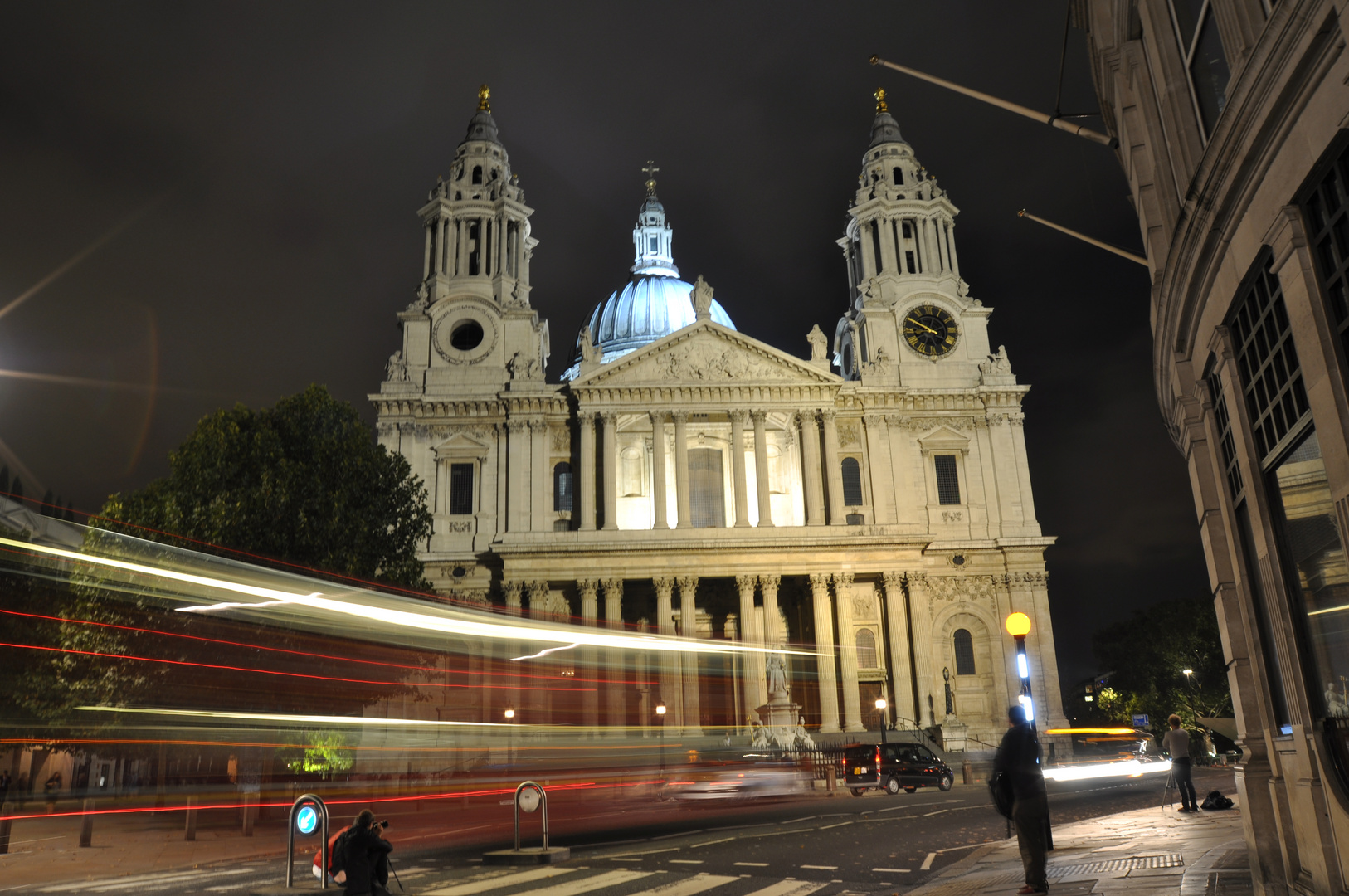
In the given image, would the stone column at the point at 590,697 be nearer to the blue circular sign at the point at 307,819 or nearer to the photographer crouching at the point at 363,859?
the blue circular sign at the point at 307,819

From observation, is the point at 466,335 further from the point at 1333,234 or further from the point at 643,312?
the point at 1333,234

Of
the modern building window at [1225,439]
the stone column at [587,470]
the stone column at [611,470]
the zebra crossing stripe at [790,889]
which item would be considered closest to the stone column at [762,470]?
the stone column at [611,470]

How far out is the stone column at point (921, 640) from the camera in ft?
141

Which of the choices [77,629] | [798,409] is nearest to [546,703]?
[77,629]

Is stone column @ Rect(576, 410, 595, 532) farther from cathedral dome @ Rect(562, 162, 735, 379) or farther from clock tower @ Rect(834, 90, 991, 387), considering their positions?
cathedral dome @ Rect(562, 162, 735, 379)

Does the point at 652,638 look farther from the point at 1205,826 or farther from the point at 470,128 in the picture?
the point at 470,128

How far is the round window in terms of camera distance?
167 ft

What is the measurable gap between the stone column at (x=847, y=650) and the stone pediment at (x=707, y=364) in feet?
32.3

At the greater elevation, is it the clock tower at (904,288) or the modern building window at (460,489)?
the clock tower at (904,288)

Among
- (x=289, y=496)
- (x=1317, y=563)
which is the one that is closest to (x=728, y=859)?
(x=1317, y=563)

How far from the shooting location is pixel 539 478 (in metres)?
47.8

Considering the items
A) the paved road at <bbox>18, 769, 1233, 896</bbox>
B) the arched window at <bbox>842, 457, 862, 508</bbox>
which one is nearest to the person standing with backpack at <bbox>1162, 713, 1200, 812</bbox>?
the paved road at <bbox>18, 769, 1233, 896</bbox>

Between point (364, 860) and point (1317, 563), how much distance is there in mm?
9296

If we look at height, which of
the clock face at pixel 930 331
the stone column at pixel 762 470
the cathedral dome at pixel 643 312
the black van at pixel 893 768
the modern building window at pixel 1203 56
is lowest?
the black van at pixel 893 768
